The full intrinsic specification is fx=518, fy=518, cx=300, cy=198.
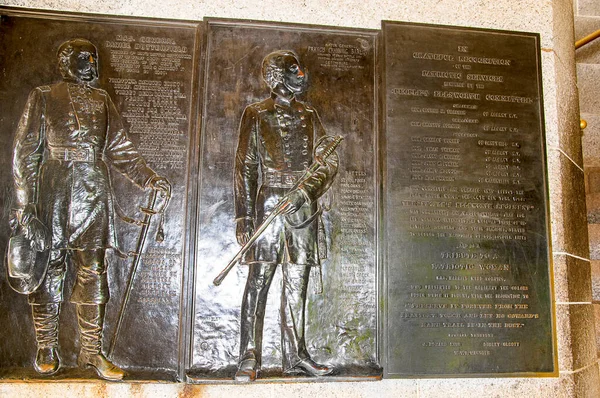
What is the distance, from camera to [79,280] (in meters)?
4.61

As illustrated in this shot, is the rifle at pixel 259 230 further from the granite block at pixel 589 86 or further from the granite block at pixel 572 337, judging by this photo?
the granite block at pixel 589 86

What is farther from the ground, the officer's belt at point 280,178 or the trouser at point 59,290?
the officer's belt at point 280,178

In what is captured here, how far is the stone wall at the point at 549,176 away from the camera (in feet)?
15.7

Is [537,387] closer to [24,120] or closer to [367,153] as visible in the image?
[367,153]

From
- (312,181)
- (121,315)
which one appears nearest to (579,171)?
(312,181)

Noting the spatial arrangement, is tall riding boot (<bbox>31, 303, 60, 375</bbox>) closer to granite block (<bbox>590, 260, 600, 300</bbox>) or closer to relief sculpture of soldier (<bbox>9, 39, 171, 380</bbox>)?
relief sculpture of soldier (<bbox>9, 39, 171, 380</bbox>)

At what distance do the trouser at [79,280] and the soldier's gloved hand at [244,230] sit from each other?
1.24 metres

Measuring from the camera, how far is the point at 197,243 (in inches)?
189

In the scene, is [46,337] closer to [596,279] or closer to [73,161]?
[73,161]

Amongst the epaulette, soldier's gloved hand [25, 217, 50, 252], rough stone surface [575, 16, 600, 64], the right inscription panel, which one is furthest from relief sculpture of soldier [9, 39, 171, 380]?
rough stone surface [575, 16, 600, 64]

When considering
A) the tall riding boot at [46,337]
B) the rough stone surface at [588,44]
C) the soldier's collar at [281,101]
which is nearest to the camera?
the tall riding boot at [46,337]

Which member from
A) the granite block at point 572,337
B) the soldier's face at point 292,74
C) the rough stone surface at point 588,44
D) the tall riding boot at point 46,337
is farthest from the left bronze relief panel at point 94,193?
the rough stone surface at point 588,44

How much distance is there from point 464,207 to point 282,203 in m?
1.84

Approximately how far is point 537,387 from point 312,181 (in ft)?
9.71
